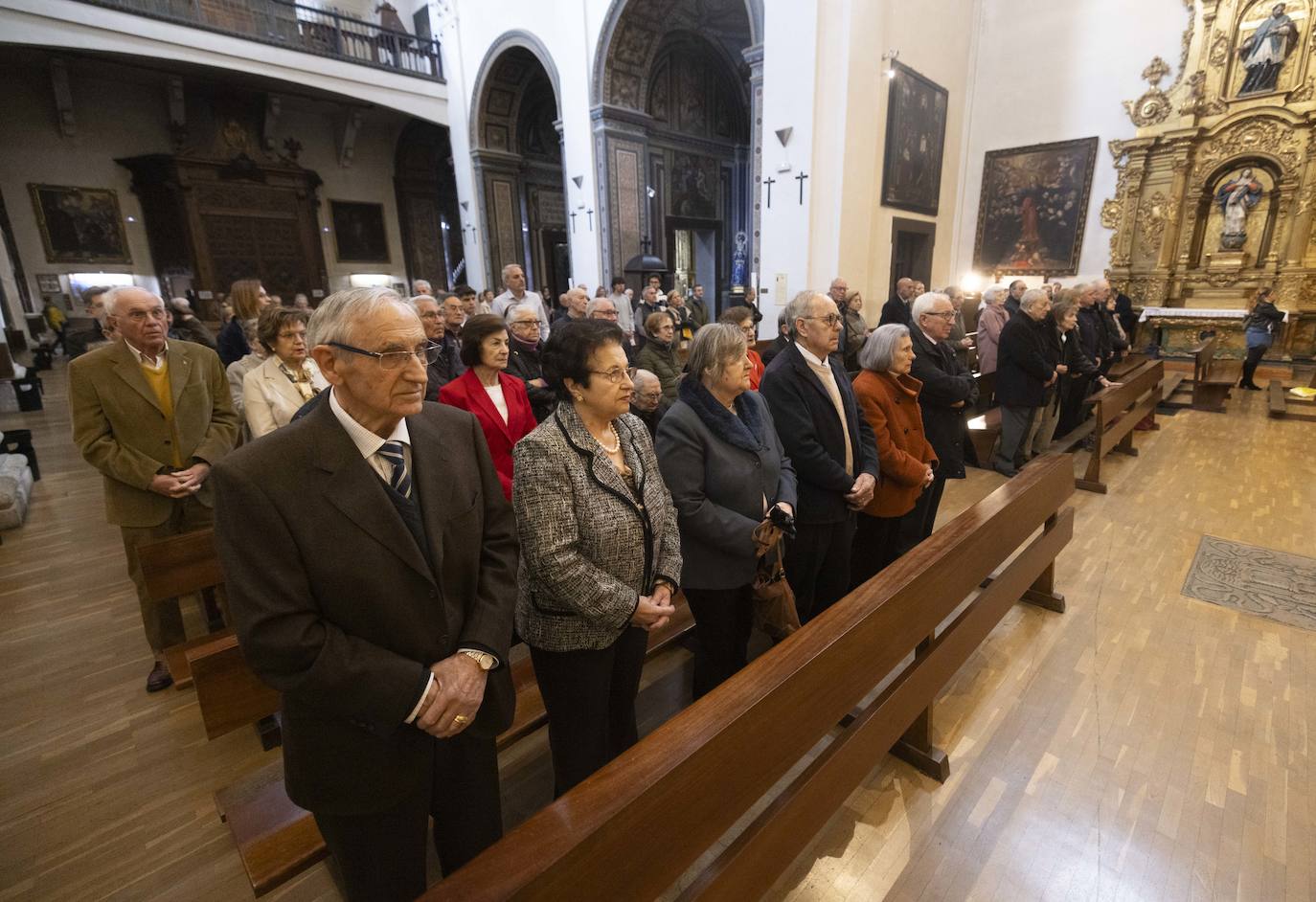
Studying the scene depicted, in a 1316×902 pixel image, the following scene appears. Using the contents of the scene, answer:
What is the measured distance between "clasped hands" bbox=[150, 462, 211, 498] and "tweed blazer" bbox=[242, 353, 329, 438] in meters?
0.24

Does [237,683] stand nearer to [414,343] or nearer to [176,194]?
[414,343]

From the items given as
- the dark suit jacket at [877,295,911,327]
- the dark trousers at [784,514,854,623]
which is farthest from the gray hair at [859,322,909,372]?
the dark suit jacket at [877,295,911,327]

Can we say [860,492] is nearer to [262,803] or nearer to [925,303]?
[925,303]

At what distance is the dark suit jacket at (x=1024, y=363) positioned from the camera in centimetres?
439

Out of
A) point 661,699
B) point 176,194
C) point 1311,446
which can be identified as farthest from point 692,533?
point 176,194

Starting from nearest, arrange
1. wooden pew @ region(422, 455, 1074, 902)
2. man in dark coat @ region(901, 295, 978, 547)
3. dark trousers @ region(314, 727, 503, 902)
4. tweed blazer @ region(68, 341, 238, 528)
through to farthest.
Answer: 1. wooden pew @ region(422, 455, 1074, 902)
2. dark trousers @ region(314, 727, 503, 902)
3. tweed blazer @ region(68, 341, 238, 528)
4. man in dark coat @ region(901, 295, 978, 547)

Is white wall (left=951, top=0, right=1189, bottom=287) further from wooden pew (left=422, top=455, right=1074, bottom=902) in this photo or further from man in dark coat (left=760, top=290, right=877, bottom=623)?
wooden pew (left=422, top=455, right=1074, bottom=902)

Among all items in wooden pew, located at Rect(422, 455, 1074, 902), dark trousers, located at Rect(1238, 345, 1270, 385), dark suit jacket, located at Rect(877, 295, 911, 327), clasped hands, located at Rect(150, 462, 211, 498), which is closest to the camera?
wooden pew, located at Rect(422, 455, 1074, 902)

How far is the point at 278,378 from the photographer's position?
2.44 m

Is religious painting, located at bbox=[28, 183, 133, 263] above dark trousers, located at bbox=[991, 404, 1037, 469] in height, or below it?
above

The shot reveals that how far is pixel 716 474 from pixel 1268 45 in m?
12.0

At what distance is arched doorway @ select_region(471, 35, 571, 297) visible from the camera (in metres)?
11.1

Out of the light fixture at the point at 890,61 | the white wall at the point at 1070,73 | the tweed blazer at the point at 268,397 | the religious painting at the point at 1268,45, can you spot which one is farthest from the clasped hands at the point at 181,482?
the religious painting at the point at 1268,45

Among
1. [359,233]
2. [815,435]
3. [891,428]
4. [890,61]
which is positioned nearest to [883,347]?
[891,428]
